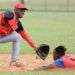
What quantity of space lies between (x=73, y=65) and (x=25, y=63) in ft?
6.84

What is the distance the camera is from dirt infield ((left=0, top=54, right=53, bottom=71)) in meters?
12.6

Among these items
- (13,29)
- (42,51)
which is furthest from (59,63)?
(13,29)

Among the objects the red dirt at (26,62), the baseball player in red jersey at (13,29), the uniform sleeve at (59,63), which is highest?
the baseball player in red jersey at (13,29)

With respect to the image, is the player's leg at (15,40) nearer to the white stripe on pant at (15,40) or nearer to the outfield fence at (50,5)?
the white stripe on pant at (15,40)

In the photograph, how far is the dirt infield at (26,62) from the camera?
12.6 meters

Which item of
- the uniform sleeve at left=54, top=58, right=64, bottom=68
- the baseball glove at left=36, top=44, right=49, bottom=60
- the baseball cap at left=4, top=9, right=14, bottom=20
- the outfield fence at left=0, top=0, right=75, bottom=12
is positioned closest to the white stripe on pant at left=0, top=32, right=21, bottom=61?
the baseball glove at left=36, top=44, right=49, bottom=60

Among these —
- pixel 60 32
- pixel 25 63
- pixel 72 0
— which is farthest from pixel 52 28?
pixel 72 0

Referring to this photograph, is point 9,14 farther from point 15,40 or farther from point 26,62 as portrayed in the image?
point 26,62

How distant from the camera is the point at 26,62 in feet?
45.4

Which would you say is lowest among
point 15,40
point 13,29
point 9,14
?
point 15,40

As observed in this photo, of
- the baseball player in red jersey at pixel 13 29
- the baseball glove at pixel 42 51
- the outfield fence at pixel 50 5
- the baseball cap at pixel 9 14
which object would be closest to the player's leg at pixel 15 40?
the baseball player in red jersey at pixel 13 29

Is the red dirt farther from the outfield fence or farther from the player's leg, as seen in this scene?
the outfield fence

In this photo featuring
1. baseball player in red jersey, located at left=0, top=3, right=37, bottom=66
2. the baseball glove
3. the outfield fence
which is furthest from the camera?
the outfield fence

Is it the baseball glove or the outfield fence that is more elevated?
the outfield fence
